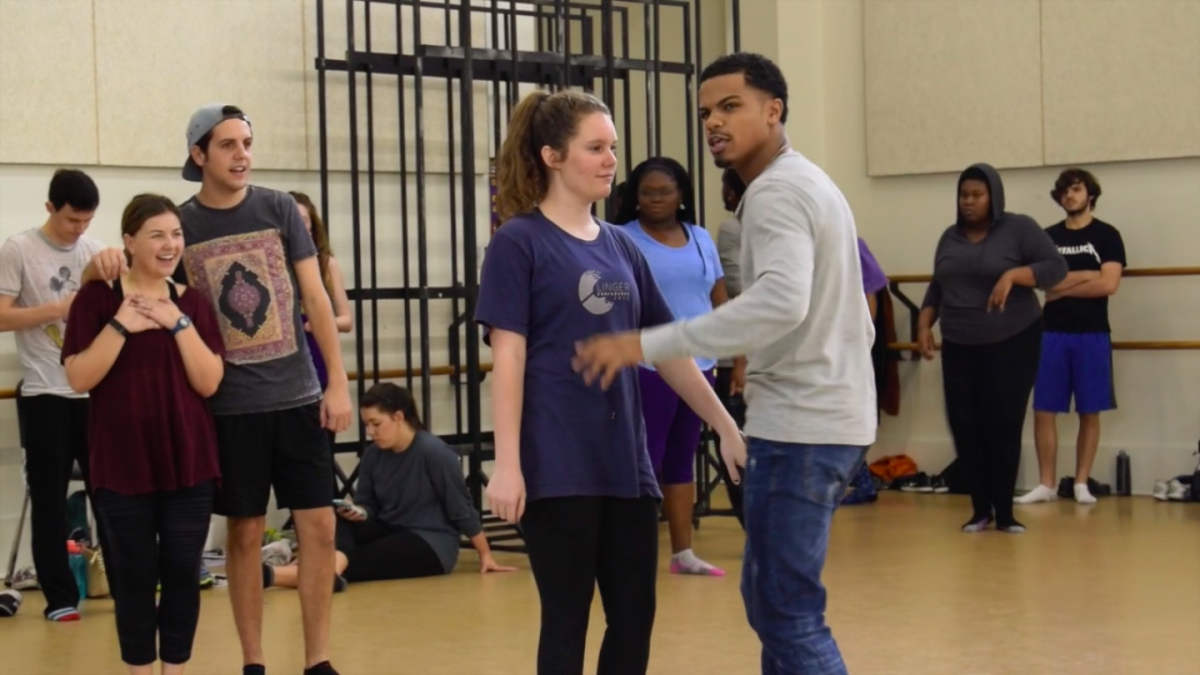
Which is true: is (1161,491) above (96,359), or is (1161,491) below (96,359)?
below

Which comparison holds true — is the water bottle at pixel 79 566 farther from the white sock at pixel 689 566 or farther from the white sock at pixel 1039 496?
the white sock at pixel 1039 496

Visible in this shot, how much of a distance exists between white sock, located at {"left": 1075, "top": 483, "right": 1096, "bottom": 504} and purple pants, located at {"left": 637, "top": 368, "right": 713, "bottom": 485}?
9.39 ft

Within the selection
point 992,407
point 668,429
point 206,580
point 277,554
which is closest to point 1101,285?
point 992,407

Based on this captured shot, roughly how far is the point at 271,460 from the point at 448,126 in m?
3.18

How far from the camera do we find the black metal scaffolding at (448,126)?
6.58m

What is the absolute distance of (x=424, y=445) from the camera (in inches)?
241

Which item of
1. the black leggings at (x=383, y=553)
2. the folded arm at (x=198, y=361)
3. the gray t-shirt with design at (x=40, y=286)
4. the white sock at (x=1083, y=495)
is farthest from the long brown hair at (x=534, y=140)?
the white sock at (x=1083, y=495)

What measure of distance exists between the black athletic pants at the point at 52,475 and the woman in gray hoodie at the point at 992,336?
11.8 feet

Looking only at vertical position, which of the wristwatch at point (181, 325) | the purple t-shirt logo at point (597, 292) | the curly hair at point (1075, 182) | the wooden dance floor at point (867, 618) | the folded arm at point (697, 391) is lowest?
the wooden dance floor at point (867, 618)

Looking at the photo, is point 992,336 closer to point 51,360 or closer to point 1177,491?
point 1177,491

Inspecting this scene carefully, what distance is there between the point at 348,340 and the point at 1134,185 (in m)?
4.12

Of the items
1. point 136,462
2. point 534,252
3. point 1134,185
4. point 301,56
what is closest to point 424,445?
point 301,56

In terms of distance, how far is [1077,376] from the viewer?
26.2 ft

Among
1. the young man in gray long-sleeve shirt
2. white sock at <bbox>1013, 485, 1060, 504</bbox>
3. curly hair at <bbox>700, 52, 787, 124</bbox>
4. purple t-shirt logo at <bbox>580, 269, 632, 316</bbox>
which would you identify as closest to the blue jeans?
the young man in gray long-sleeve shirt
